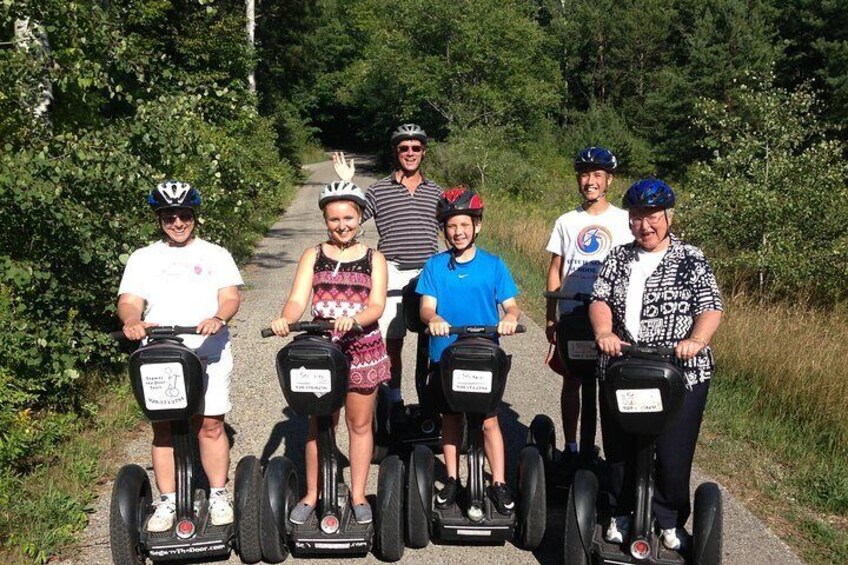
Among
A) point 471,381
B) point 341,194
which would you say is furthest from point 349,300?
point 471,381

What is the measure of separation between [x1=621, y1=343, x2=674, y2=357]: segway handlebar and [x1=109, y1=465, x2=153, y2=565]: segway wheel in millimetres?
2606

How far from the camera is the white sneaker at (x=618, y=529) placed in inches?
152

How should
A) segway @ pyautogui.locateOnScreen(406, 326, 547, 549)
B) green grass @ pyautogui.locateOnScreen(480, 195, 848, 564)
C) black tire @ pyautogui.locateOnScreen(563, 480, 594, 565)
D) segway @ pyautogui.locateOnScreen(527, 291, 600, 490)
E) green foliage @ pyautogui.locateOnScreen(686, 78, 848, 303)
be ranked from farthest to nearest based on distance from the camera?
1. green foliage @ pyautogui.locateOnScreen(686, 78, 848, 303)
2. green grass @ pyautogui.locateOnScreen(480, 195, 848, 564)
3. segway @ pyautogui.locateOnScreen(527, 291, 600, 490)
4. segway @ pyautogui.locateOnScreen(406, 326, 547, 549)
5. black tire @ pyautogui.locateOnScreen(563, 480, 594, 565)

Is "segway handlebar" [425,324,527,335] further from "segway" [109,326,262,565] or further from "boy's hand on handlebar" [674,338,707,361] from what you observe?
"segway" [109,326,262,565]

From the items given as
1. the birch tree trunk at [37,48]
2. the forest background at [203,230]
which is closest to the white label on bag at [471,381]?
the forest background at [203,230]

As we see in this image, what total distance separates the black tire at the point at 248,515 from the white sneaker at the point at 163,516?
0.35m

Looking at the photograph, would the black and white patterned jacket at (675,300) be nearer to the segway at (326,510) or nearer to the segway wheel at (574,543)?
the segway wheel at (574,543)

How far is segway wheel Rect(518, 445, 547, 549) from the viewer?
4.18 metres

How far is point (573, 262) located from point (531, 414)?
6.88 ft

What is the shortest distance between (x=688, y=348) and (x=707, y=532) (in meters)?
0.93

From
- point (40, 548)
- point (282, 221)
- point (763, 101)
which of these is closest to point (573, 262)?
point (40, 548)

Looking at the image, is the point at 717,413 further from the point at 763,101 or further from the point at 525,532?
the point at 763,101

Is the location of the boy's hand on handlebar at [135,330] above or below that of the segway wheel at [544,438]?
above

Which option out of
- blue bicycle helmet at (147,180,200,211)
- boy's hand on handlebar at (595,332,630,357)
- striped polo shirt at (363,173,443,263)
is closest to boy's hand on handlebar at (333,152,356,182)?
striped polo shirt at (363,173,443,263)
